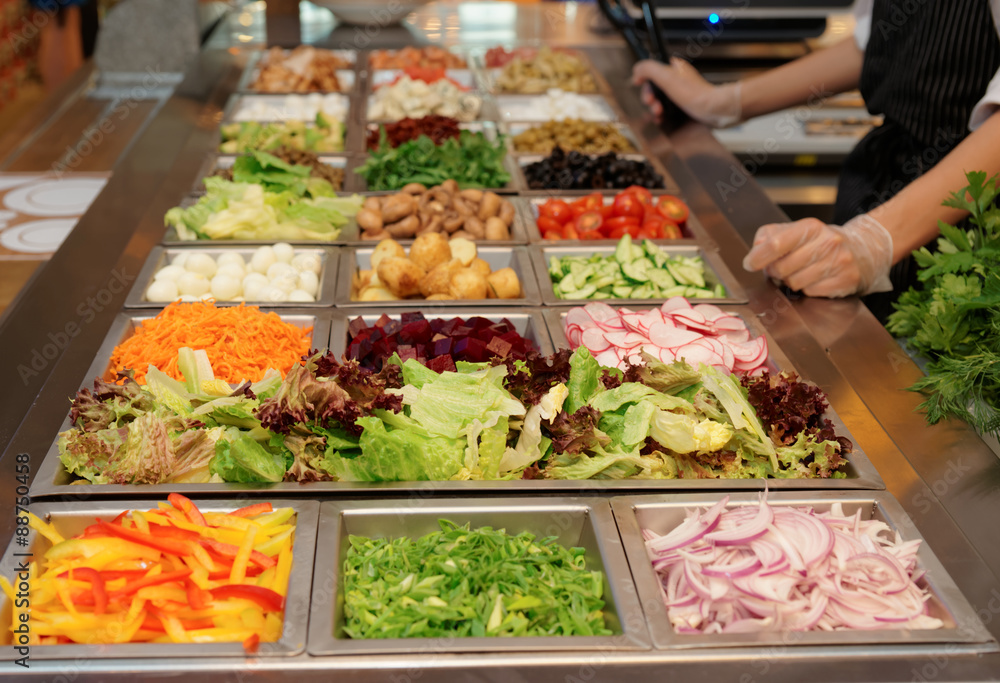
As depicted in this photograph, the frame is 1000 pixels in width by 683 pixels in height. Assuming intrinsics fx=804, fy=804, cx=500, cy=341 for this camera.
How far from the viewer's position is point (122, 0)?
422 cm

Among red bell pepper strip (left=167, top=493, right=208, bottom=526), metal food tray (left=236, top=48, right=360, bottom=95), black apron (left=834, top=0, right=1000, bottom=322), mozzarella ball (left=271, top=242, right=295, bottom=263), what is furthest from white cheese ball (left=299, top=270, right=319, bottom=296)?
black apron (left=834, top=0, right=1000, bottom=322)

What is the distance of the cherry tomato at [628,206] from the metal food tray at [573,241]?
112 mm

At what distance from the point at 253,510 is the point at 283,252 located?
1.22 metres

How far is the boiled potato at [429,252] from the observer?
258 centimetres

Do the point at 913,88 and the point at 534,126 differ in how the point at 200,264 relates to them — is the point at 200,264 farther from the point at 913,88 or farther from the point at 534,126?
the point at 913,88

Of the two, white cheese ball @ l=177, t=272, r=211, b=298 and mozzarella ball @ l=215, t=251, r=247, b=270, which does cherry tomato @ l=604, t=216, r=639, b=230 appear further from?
white cheese ball @ l=177, t=272, r=211, b=298

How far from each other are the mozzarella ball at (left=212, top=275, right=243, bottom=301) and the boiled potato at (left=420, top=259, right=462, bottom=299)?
0.57 meters

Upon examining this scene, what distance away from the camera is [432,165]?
10.5ft

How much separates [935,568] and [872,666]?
11.5 inches

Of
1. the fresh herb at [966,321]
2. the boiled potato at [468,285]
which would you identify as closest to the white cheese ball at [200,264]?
the boiled potato at [468,285]

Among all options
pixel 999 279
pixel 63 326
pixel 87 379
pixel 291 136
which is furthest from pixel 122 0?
pixel 999 279

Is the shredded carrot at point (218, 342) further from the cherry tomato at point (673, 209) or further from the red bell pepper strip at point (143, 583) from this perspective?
the cherry tomato at point (673, 209)

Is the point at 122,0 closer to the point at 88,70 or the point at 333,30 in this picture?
the point at 88,70

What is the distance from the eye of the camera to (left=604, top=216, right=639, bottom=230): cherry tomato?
2.83m
